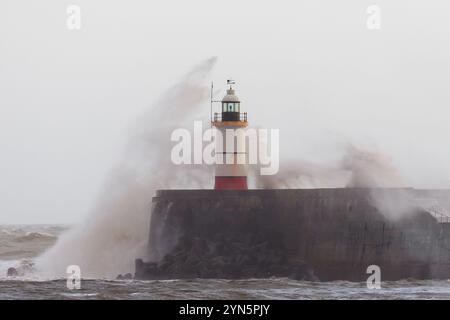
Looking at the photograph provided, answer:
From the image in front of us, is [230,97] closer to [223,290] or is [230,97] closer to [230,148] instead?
[230,148]

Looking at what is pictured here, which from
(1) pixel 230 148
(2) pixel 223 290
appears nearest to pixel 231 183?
(1) pixel 230 148

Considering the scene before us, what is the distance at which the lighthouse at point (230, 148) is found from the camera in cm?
2947

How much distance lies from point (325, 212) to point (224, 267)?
2531mm

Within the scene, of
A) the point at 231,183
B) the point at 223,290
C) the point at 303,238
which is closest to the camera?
the point at 223,290

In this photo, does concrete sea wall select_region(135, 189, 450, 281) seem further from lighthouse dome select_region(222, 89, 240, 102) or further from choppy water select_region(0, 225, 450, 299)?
lighthouse dome select_region(222, 89, 240, 102)

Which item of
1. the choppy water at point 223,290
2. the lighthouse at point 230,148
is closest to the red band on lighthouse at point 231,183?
the lighthouse at point 230,148

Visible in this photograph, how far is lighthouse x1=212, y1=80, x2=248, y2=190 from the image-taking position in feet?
96.7

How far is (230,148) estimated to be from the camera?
29531mm

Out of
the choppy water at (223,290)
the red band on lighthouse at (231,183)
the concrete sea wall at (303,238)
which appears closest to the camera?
the choppy water at (223,290)

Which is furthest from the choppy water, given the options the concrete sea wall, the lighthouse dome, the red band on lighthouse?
the lighthouse dome

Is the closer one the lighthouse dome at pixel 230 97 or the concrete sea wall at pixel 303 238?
the concrete sea wall at pixel 303 238

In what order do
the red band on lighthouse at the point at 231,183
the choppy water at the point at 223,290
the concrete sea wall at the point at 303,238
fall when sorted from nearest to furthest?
the choppy water at the point at 223,290 < the concrete sea wall at the point at 303,238 < the red band on lighthouse at the point at 231,183

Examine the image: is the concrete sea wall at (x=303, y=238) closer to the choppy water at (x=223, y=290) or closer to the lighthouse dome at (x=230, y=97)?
the choppy water at (x=223, y=290)
